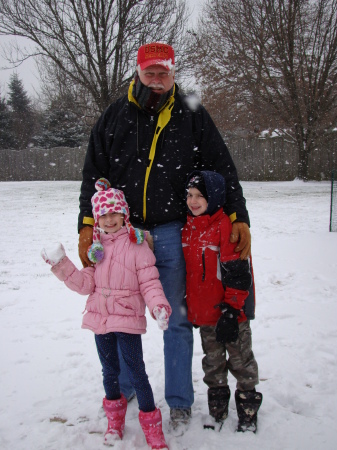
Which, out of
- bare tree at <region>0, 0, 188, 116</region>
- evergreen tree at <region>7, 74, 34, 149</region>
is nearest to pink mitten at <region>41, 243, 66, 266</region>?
bare tree at <region>0, 0, 188, 116</region>

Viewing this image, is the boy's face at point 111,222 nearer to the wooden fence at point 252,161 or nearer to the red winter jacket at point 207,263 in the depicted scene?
the red winter jacket at point 207,263

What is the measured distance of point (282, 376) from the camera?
104 inches

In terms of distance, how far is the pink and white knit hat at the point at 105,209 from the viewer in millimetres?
2084

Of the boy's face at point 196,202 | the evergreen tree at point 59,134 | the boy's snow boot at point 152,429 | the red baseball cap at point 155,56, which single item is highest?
the evergreen tree at point 59,134

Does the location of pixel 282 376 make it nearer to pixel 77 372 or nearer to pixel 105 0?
pixel 77 372

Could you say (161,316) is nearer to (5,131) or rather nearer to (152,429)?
(152,429)

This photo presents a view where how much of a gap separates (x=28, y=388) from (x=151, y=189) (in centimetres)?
154

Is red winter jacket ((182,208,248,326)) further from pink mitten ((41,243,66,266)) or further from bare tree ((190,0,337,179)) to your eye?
bare tree ((190,0,337,179))

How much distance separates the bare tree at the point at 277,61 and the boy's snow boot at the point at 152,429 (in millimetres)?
17205

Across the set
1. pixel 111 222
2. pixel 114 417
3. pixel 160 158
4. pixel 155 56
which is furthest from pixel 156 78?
pixel 114 417

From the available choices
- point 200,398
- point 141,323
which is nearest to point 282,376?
point 200,398

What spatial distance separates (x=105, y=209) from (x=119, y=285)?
0.41 metres

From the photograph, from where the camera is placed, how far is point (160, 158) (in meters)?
2.24

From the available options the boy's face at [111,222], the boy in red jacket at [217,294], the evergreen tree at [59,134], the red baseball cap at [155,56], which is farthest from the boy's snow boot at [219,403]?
the evergreen tree at [59,134]
